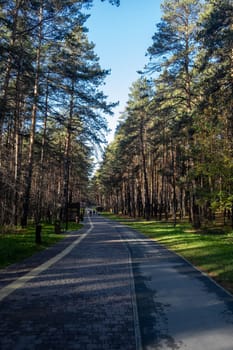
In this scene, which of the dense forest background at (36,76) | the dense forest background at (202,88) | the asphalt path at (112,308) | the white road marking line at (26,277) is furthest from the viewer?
the dense forest background at (202,88)

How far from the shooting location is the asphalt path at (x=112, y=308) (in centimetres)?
472

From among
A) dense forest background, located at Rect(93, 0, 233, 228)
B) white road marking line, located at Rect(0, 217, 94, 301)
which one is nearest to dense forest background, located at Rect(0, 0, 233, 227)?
dense forest background, located at Rect(93, 0, 233, 228)

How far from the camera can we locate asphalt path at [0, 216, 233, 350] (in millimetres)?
4719

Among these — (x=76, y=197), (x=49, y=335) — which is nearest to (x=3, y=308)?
(x=49, y=335)

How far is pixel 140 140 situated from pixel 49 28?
89.4 ft

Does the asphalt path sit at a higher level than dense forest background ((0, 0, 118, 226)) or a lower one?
lower

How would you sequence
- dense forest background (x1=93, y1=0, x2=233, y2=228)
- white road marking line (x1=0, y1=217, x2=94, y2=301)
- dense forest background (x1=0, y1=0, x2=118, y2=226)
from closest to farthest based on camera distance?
white road marking line (x1=0, y1=217, x2=94, y2=301), dense forest background (x1=0, y1=0, x2=118, y2=226), dense forest background (x1=93, y1=0, x2=233, y2=228)

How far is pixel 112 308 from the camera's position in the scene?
6.25 m

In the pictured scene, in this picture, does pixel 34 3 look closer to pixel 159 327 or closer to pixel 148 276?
pixel 148 276

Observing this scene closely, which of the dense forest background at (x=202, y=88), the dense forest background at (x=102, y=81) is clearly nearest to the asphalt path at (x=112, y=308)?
the dense forest background at (x=102, y=81)

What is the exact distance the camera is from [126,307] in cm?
630

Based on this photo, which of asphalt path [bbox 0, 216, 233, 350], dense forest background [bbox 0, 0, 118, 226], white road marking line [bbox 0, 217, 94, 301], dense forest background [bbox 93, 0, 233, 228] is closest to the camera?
asphalt path [bbox 0, 216, 233, 350]

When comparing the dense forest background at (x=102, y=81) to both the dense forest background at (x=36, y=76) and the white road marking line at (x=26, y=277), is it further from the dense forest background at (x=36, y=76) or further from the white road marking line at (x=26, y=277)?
the white road marking line at (x=26, y=277)

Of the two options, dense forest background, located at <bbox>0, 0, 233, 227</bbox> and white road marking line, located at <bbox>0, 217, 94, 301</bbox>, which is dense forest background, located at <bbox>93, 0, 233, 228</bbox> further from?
white road marking line, located at <bbox>0, 217, 94, 301</bbox>
